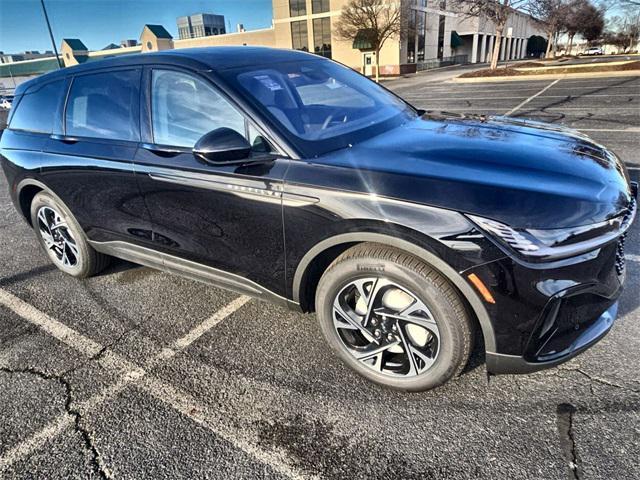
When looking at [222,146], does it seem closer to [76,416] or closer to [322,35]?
[76,416]

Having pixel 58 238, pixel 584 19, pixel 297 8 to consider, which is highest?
pixel 297 8

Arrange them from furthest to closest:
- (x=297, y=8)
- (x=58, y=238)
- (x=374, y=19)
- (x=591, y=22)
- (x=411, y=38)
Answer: (x=591, y=22)
(x=297, y=8)
(x=411, y=38)
(x=374, y=19)
(x=58, y=238)

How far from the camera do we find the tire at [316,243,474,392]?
2.06 metres

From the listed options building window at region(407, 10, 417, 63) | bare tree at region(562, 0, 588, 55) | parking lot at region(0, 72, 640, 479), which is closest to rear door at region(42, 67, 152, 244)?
parking lot at region(0, 72, 640, 479)

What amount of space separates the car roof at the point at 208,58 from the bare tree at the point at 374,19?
121ft

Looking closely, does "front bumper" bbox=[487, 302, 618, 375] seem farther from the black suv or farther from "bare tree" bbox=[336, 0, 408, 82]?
"bare tree" bbox=[336, 0, 408, 82]

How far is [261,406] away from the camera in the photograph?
233cm

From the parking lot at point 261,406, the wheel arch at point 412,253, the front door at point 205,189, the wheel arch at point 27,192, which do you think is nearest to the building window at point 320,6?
the wheel arch at point 27,192

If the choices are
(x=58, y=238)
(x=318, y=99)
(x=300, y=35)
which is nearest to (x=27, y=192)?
(x=58, y=238)

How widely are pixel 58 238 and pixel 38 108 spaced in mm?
1117

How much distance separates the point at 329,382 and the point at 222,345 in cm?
80

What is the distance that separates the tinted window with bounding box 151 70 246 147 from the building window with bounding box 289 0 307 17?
52947mm

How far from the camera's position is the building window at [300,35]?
50.5 metres

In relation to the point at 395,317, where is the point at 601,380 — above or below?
below
